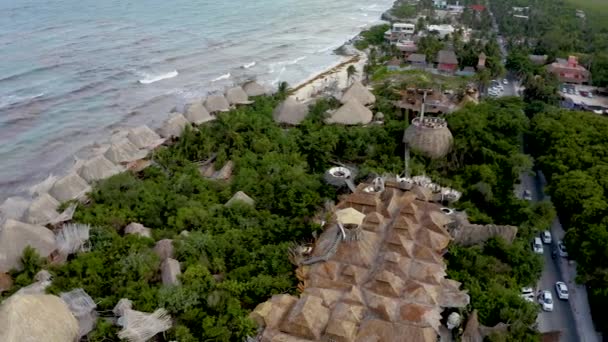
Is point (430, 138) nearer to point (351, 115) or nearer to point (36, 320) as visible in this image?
point (351, 115)

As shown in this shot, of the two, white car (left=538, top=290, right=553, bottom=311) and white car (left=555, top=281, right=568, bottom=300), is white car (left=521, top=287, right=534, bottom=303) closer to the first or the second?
white car (left=538, top=290, right=553, bottom=311)

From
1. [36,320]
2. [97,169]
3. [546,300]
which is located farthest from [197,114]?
[546,300]

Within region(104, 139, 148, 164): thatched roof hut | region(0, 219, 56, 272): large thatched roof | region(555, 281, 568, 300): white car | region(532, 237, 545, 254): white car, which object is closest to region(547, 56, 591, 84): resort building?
region(532, 237, 545, 254): white car

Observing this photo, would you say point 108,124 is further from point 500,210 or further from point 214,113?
point 500,210

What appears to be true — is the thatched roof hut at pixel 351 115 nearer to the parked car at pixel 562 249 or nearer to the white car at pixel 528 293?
the parked car at pixel 562 249

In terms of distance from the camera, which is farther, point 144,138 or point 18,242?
point 144,138

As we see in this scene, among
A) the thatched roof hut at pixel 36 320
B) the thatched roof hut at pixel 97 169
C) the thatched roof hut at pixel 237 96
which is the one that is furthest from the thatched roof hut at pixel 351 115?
the thatched roof hut at pixel 36 320
